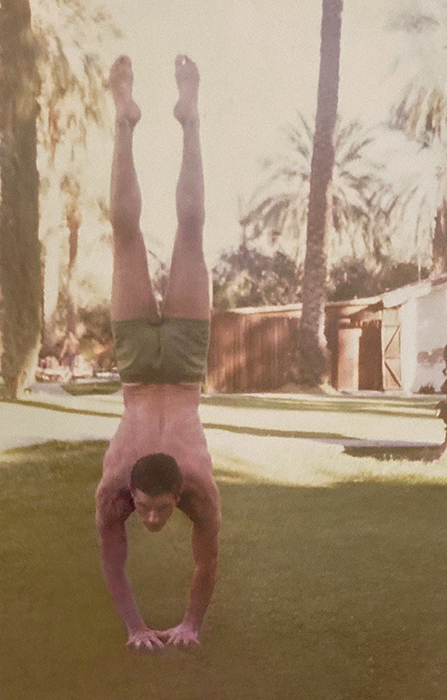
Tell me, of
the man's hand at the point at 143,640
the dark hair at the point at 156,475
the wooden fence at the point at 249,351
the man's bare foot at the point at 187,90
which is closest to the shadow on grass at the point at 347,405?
the wooden fence at the point at 249,351

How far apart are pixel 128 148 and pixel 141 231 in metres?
0.27

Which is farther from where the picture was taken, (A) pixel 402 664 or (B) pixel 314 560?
(B) pixel 314 560

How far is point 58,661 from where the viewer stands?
2.07 metres

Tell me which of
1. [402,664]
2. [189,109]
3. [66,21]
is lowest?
[402,664]

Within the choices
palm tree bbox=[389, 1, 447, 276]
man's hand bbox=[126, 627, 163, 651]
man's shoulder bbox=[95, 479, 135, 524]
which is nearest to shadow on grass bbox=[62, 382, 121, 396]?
man's shoulder bbox=[95, 479, 135, 524]

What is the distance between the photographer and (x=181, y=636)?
2111 millimetres

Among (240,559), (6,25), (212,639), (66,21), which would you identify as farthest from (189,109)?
(212,639)

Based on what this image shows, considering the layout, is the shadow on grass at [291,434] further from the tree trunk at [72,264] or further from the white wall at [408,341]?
the tree trunk at [72,264]

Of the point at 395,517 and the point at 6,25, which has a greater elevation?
the point at 6,25

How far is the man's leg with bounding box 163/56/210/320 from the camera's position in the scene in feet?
7.43

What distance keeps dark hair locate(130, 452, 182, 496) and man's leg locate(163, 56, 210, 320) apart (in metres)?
0.48

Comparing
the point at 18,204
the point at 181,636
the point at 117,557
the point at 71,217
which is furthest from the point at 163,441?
the point at 18,204

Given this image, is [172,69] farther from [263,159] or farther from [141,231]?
[141,231]

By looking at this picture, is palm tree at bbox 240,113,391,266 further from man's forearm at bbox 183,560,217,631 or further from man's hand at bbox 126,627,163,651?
man's hand at bbox 126,627,163,651
